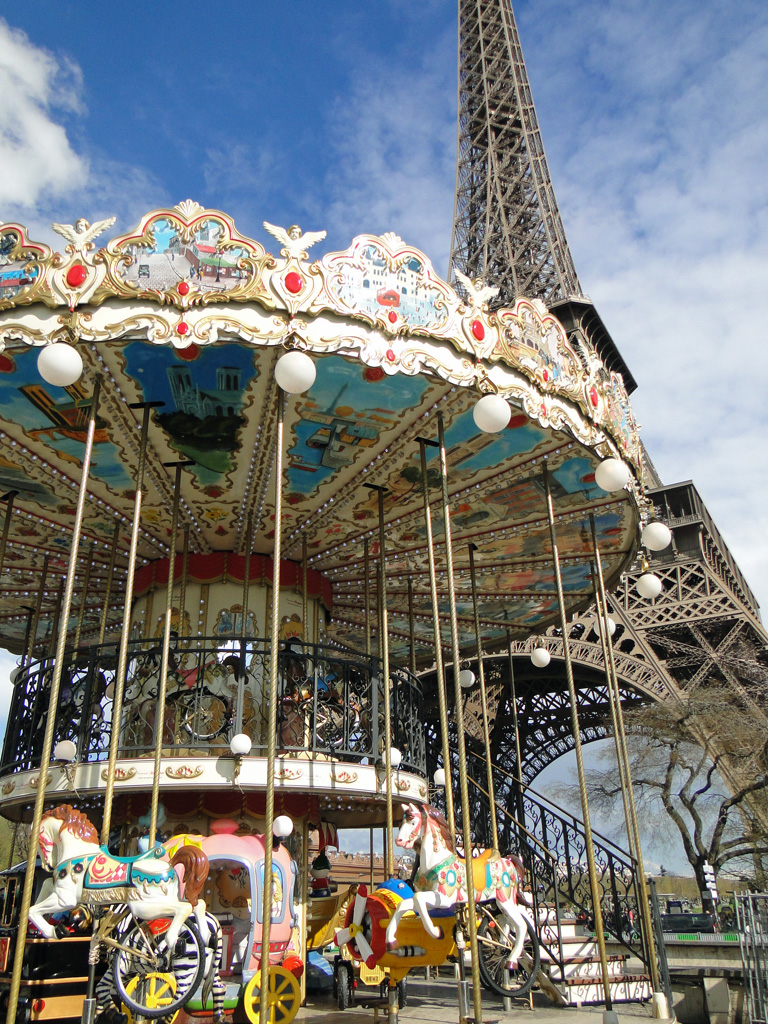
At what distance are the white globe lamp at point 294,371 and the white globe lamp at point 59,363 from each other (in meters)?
1.70

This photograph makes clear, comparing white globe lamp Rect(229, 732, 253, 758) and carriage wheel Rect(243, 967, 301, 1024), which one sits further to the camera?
white globe lamp Rect(229, 732, 253, 758)

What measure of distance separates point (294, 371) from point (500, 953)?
600 centimetres

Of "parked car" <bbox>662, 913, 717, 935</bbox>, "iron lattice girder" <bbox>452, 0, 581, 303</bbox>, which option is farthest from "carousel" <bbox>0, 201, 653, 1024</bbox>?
"iron lattice girder" <bbox>452, 0, 581, 303</bbox>

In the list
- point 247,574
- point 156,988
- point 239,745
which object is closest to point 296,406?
point 247,574

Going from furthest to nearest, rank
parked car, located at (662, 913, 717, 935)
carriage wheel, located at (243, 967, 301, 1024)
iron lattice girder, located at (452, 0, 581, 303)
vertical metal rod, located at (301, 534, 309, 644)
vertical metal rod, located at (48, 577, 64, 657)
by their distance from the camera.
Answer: iron lattice girder, located at (452, 0, 581, 303) < parked car, located at (662, 913, 717, 935) < vertical metal rod, located at (48, 577, 64, 657) < vertical metal rod, located at (301, 534, 309, 644) < carriage wheel, located at (243, 967, 301, 1024)

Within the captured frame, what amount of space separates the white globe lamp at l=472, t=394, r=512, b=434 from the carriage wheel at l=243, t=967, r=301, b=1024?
5.08 metres

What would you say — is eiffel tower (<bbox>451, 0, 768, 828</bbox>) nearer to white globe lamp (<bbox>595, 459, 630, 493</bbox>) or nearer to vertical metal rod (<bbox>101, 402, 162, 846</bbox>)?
white globe lamp (<bbox>595, 459, 630, 493</bbox>)

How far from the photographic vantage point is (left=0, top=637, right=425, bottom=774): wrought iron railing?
9.35 metres

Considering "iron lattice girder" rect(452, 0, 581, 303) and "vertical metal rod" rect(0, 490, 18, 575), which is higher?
"iron lattice girder" rect(452, 0, 581, 303)

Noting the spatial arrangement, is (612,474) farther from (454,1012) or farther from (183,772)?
(454,1012)

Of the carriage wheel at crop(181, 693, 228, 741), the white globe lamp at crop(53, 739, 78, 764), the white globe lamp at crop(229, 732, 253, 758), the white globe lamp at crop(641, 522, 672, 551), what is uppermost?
the white globe lamp at crop(641, 522, 672, 551)

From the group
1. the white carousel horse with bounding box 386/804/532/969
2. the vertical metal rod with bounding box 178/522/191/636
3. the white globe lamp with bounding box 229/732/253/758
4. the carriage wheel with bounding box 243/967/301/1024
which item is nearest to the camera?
the carriage wheel with bounding box 243/967/301/1024

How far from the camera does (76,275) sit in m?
7.34

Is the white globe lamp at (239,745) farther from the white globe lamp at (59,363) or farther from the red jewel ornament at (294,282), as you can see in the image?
the red jewel ornament at (294,282)
